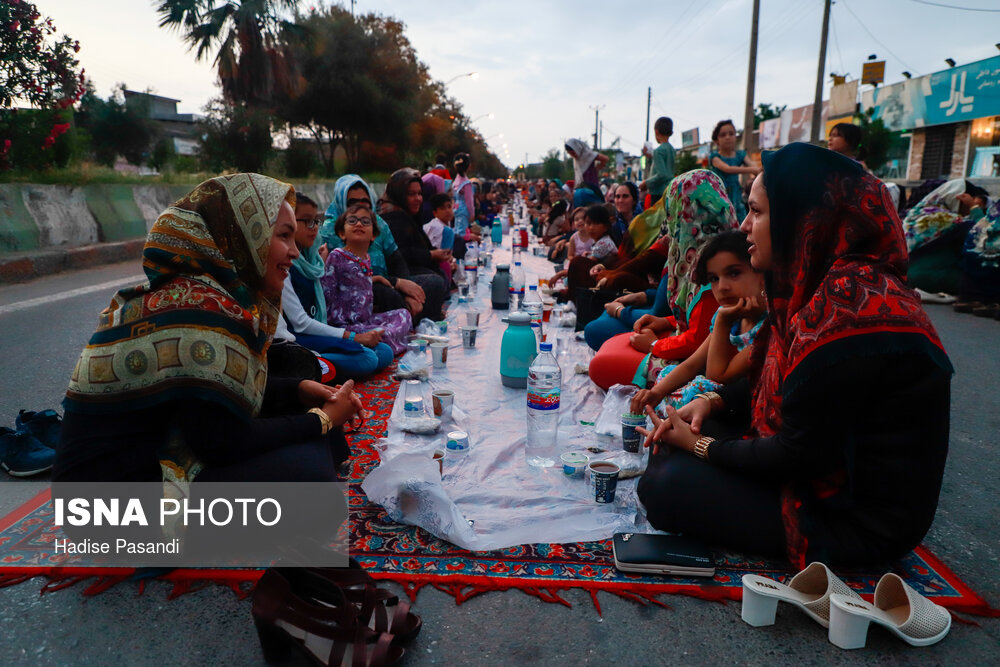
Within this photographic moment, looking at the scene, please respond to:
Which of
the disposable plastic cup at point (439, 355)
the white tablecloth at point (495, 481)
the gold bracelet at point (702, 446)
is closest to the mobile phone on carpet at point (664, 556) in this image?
the white tablecloth at point (495, 481)

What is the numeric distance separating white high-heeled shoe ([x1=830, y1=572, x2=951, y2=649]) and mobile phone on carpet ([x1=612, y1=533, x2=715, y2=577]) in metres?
0.39

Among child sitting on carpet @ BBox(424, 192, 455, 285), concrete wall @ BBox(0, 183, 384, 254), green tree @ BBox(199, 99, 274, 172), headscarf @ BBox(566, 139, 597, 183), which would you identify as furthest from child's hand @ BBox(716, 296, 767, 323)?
green tree @ BBox(199, 99, 274, 172)

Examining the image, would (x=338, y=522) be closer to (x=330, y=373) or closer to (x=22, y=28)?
(x=330, y=373)

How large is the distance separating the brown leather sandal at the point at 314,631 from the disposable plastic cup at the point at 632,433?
168cm

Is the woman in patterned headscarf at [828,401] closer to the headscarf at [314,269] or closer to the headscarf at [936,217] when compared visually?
the headscarf at [314,269]

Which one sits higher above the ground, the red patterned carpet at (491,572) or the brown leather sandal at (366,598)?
the brown leather sandal at (366,598)

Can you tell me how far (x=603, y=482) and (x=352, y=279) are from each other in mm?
2778

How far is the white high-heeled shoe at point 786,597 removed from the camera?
1.82 meters

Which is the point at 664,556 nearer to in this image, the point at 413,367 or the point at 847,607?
the point at 847,607

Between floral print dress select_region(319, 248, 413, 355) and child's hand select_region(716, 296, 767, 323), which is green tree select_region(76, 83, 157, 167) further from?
child's hand select_region(716, 296, 767, 323)

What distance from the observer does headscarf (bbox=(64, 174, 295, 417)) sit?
190 cm

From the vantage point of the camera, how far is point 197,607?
191 cm

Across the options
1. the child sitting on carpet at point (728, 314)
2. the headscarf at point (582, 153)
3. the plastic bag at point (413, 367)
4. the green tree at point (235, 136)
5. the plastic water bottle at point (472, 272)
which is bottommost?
the plastic bag at point (413, 367)

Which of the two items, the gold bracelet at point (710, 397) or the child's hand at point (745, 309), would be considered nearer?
the gold bracelet at point (710, 397)
